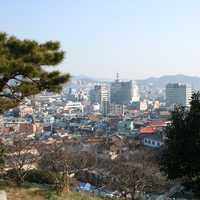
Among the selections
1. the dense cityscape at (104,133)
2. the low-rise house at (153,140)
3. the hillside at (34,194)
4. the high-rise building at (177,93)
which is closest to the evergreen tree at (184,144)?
the dense cityscape at (104,133)

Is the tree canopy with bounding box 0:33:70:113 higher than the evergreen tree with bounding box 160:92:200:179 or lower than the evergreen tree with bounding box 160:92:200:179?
higher

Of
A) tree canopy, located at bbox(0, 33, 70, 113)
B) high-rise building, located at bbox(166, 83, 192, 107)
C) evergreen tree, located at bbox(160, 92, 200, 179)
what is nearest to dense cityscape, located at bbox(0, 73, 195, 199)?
high-rise building, located at bbox(166, 83, 192, 107)

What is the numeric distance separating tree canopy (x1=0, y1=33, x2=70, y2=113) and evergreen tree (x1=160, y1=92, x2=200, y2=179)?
515cm

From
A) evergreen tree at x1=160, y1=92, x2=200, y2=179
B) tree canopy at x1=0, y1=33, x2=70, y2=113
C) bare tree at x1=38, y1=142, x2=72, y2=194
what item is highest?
tree canopy at x1=0, y1=33, x2=70, y2=113

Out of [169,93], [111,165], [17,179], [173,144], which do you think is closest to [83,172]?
[111,165]

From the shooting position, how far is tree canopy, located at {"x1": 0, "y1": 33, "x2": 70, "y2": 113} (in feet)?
21.9

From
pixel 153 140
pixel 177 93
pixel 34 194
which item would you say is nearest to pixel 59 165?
pixel 34 194

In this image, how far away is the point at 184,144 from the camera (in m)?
11.5

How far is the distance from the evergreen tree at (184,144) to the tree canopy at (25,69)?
5150 millimetres

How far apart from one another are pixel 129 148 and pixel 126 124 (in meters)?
20.8

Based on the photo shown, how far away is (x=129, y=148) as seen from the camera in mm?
35719

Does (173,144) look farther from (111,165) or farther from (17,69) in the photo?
(111,165)

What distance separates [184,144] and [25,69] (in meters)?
→ 6.19

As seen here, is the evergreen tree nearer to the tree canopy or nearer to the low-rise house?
the tree canopy
